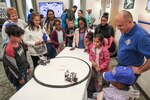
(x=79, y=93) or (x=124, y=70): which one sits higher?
(x=124, y=70)

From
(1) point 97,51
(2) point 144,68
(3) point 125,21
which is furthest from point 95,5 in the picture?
(2) point 144,68

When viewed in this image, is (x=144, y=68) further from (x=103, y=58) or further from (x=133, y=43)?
(x=103, y=58)

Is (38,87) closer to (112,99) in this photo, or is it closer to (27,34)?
(112,99)

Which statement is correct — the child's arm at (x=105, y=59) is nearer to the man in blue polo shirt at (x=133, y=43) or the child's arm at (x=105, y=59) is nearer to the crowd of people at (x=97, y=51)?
the crowd of people at (x=97, y=51)

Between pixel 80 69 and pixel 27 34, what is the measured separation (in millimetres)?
1020

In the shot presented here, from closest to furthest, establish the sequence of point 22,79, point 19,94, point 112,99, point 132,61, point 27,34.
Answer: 1. point 112,99
2. point 19,94
3. point 132,61
4. point 22,79
5. point 27,34

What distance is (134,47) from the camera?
4.32 ft

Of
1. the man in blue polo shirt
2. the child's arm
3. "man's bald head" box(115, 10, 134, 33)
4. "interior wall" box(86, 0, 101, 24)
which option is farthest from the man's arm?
"interior wall" box(86, 0, 101, 24)

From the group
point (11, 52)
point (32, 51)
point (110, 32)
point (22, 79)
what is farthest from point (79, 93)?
point (110, 32)

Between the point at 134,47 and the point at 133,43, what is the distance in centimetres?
4

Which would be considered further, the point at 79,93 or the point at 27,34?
the point at 27,34

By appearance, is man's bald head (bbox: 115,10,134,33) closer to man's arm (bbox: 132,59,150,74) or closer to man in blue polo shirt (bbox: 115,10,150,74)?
man in blue polo shirt (bbox: 115,10,150,74)

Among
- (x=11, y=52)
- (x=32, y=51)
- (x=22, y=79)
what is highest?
(x=11, y=52)

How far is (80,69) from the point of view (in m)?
1.60
